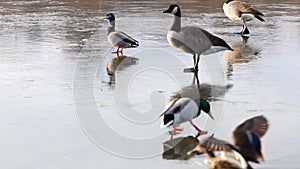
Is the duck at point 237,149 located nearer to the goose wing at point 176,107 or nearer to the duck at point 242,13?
the goose wing at point 176,107

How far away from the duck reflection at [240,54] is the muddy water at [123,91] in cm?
2

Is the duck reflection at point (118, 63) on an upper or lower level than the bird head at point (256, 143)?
lower

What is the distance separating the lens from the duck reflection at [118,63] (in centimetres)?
936

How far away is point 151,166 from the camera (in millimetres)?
5293

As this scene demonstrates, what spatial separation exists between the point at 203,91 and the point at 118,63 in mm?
2342

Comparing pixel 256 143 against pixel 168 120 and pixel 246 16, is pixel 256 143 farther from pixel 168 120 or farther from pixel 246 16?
pixel 246 16

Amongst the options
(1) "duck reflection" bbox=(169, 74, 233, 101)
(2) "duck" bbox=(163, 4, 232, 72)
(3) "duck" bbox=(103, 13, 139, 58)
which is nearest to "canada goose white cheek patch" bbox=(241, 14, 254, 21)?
(3) "duck" bbox=(103, 13, 139, 58)

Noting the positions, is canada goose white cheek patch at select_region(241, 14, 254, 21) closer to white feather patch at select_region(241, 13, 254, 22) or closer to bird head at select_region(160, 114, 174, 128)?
white feather patch at select_region(241, 13, 254, 22)

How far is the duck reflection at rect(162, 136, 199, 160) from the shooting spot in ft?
18.3

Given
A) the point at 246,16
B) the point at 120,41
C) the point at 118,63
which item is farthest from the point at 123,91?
the point at 246,16

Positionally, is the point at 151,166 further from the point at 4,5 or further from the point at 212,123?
the point at 4,5

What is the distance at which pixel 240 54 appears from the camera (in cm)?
1097

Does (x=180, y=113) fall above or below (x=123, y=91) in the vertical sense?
above

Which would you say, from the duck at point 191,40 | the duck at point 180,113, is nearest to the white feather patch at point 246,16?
the duck at point 191,40
